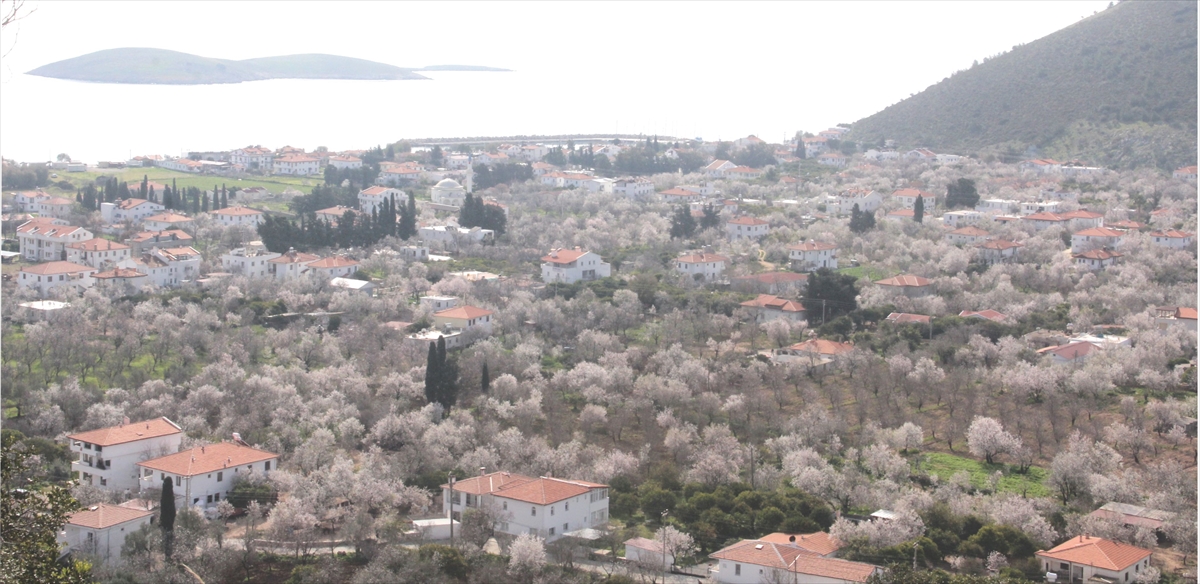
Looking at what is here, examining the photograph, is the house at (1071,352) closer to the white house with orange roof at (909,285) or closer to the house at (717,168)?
the white house with orange roof at (909,285)

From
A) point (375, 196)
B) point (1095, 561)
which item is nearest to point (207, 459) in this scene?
point (1095, 561)

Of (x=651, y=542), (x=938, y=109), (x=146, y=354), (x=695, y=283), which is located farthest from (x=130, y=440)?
(x=938, y=109)

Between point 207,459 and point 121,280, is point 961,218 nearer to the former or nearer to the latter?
point 121,280

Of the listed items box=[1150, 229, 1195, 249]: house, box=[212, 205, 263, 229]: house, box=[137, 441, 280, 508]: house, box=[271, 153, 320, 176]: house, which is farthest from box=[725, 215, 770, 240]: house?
box=[137, 441, 280, 508]: house

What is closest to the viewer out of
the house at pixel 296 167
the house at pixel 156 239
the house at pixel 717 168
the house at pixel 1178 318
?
the house at pixel 1178 318

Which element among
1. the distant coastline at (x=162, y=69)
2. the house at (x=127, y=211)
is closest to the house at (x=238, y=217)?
the house at (x=127, y=211)

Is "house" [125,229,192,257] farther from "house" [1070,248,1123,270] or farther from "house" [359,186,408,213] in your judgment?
"house" [1070,248,1123,270]
